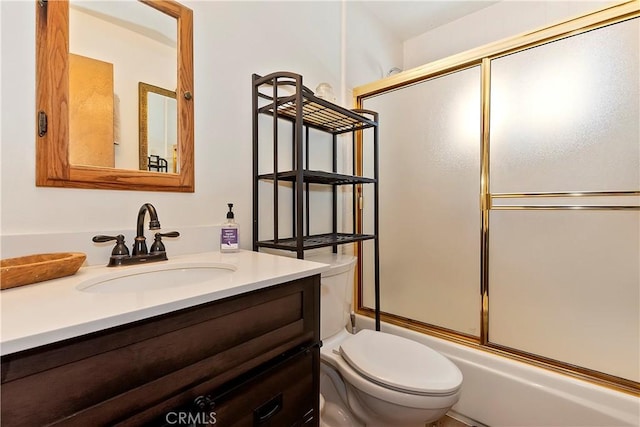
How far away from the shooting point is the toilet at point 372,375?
1.01 metres

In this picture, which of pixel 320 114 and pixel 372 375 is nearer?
pixel 372 375

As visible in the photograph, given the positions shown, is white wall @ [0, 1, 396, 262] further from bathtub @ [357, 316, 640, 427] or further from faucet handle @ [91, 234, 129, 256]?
bathtub @ [357, 316, 640, 427]

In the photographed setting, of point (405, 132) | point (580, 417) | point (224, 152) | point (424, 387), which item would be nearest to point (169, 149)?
point (224, 152)

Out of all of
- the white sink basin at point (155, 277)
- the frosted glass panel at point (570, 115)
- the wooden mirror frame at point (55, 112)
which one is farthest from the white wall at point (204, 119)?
the frosted glass panel at point (570, 115)

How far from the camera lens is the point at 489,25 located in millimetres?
2039

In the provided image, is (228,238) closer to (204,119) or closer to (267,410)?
(204,119)

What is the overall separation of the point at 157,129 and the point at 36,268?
0.57 m

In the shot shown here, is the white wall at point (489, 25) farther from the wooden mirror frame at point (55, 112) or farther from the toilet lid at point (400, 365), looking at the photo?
the wooden mirror frame at point (55, 112)

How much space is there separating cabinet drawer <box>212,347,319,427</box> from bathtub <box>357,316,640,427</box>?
3.21 feet

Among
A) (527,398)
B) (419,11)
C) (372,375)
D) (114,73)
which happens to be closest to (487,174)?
(527,398)

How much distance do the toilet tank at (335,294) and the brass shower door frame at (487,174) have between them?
2.01 ft

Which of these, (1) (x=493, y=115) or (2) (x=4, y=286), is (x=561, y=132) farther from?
(2) (x=4, y=286)

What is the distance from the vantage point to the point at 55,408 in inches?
18.0

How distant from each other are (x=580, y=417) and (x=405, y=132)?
1.57 metres
